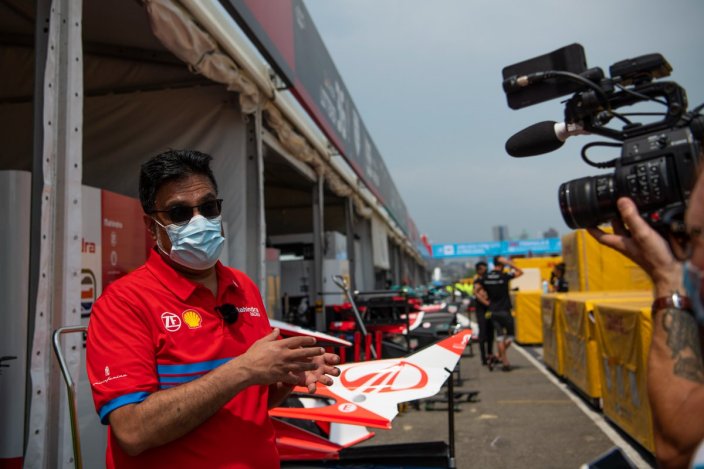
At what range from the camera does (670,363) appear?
1058 mm

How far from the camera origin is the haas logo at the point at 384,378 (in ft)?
7.84

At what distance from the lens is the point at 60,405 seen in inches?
109

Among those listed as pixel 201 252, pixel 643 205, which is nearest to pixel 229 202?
pixel 201 252

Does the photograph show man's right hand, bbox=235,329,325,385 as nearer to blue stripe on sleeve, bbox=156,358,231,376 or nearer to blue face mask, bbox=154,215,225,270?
blue stripe on sleeve, bbox=156,358,231,376

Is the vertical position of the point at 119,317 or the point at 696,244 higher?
the point at 696,244

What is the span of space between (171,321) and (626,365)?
395 centimetres

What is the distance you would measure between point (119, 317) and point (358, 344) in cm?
427

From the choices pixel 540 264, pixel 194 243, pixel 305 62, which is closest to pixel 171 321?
pixel 194 243

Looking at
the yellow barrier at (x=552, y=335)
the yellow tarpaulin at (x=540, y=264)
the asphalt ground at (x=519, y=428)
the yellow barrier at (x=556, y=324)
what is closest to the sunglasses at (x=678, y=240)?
the asphalt ground at (x=519, y=428)

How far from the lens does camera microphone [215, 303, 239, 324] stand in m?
1.64

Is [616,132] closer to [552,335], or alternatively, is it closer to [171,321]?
[171,321]

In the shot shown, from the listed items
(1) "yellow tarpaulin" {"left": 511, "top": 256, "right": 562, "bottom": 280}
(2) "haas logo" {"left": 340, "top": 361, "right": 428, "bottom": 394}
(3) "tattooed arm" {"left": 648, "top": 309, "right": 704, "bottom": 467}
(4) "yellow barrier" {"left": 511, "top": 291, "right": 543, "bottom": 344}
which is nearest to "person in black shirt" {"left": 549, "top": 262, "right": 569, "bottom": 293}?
(4) "yellow barrier" {"left": 511, "top": 291, "right": 543, "bottom": 344}

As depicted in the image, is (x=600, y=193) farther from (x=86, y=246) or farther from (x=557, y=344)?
(x=557, y=344)

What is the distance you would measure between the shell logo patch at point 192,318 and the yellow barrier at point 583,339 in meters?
4.33
